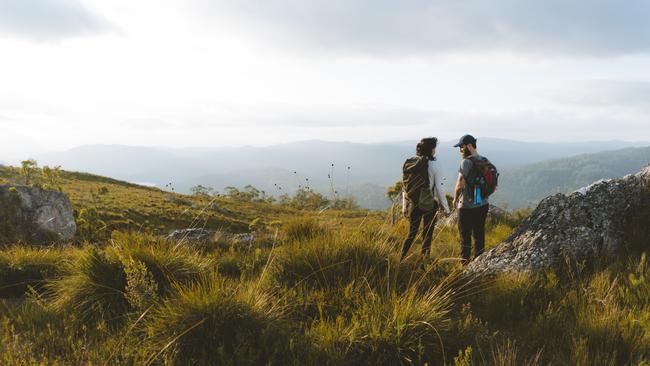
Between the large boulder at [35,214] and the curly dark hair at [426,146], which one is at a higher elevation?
the curly dark hair at [426,146]

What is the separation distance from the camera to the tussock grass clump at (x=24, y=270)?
5.91 m

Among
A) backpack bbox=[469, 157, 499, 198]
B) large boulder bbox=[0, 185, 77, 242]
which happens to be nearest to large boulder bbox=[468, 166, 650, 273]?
backpack bbox=[469, 157, 499, 198]

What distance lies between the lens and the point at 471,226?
7.67m

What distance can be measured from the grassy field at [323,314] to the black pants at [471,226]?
182 cm

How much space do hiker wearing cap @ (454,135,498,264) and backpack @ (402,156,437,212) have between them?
55 cm

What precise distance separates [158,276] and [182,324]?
1.79m

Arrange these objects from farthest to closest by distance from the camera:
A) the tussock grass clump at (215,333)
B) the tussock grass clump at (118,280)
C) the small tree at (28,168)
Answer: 1. the small tree at (28,168)
2. the tussock grass clump at (118,280)
3. the tussock grass clump at (215,333)

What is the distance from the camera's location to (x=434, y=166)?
26.7 ft

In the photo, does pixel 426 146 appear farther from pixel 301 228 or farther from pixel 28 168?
pixel 28 168

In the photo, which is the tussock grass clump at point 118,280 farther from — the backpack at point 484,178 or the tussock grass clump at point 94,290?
the backpack at point 484,178

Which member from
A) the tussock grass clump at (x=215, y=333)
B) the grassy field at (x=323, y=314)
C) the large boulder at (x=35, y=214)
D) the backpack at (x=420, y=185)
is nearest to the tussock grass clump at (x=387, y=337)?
the grassy field at (x=323, y=314)

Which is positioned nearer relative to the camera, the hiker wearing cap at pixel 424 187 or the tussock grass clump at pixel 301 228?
the tussock grass clump at pixel 301 228

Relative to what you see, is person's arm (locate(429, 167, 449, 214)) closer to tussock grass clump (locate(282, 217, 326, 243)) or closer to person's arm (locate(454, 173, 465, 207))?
person's arm (locate(454, 173, 465, 207))

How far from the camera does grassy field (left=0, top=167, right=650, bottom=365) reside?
3479mm
